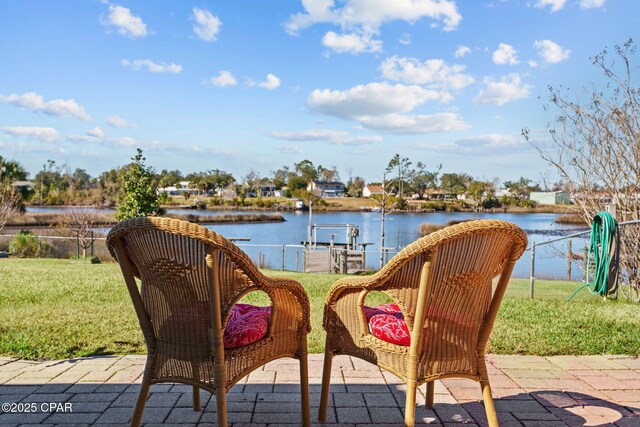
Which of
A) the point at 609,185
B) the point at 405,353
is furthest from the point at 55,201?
the point at 405,353

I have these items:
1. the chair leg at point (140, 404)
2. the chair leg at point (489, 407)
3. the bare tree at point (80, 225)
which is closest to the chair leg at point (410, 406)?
the chair leg at point (489, 407)

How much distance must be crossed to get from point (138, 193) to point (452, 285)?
488 inches

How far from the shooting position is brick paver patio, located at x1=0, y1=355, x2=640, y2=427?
7.17ft

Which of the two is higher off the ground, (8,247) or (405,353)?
(405,353)

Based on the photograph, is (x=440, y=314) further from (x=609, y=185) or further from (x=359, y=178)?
(x=359, y=178)

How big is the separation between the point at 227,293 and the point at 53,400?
1.28 m

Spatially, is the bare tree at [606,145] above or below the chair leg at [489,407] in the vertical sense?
above

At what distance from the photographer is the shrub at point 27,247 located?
1370cm

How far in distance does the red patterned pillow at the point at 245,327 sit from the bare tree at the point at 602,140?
23.6 ft

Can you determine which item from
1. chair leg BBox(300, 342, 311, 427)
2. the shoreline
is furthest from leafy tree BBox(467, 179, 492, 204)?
chair leg BBox(300, 342, 311, 427)

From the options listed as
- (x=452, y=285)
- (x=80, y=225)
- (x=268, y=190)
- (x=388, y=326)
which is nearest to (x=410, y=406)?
(x=388, y=326)

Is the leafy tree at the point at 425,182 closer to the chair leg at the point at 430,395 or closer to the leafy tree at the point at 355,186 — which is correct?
the leafy tree at the point at 355,186

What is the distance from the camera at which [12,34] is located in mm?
8062

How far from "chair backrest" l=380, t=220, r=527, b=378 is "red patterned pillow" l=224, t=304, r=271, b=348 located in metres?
0.53
